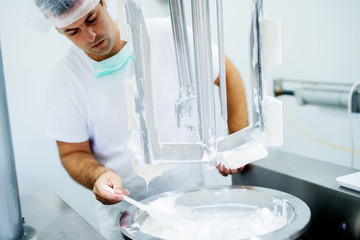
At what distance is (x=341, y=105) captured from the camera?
Result: 144 cm

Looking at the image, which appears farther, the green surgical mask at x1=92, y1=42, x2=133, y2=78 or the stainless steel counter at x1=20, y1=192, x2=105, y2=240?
the green surgical mask at x1=92, y1=42, x2=133, y2=78

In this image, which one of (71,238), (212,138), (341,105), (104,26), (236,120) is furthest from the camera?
(341,105)

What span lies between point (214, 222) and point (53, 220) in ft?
1.16

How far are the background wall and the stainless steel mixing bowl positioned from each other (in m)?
0.84

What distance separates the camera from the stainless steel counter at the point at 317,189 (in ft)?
2.25

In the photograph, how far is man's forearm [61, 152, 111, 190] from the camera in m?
1.06

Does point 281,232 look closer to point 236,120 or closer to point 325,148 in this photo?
point 236,120

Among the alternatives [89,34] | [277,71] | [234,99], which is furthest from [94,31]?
[277,71]

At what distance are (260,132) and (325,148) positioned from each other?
1.21m

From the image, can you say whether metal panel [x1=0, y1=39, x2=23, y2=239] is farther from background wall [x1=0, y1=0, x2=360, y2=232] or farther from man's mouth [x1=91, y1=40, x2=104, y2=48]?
background wall [x1=0, y1=0, x2=360, y2=232]

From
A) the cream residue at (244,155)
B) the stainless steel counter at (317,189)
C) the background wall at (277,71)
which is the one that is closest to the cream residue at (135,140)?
the cream residue at (244,155)

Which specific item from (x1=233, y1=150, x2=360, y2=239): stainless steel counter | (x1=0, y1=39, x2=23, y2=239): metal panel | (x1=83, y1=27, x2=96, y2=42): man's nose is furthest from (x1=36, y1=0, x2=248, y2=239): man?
(x1=0, y1=39, x2=23, y2=239): metal panel

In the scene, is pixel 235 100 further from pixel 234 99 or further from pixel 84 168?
pixel 84 168

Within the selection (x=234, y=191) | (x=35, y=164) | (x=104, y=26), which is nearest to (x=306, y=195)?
(x=234, y=191)
